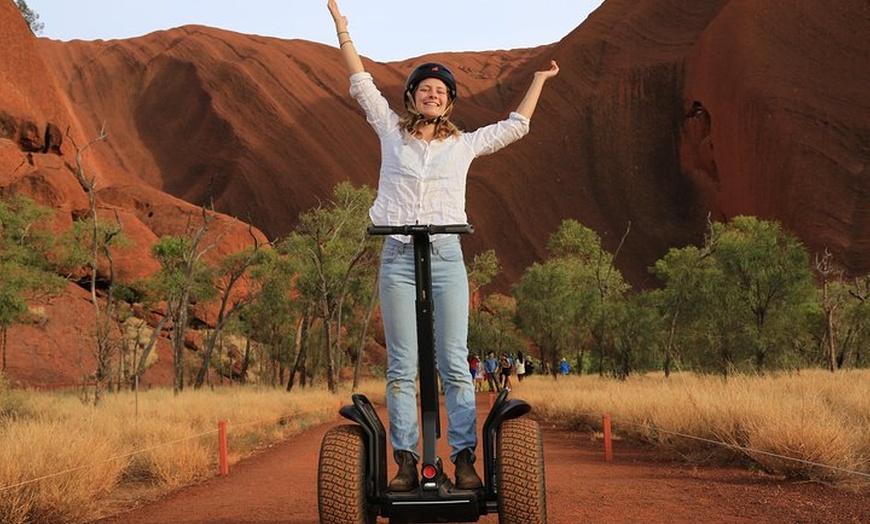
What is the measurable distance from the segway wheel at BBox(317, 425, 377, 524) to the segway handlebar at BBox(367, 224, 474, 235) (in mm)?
1099

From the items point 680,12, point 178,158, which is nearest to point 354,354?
point 178,158

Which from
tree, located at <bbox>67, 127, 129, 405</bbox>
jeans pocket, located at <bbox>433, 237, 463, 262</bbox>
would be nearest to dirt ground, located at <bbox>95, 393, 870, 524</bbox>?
jeans pocket, located at <bbox>433, 237, 463, 262</bbox>

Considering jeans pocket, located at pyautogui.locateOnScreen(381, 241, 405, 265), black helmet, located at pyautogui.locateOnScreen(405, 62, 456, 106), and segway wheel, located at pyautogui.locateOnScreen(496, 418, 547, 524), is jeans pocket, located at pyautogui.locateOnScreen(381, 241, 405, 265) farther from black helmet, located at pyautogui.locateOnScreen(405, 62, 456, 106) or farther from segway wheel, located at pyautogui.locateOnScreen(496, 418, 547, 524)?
segway wheel, located at pyautogui.locateOnScreen(496, 418, 547, 524)

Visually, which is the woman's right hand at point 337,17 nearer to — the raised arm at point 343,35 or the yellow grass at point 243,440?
the raised arm at point 343,35

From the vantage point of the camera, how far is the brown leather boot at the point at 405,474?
4605 mm

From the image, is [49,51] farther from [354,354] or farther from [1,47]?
[354,354]

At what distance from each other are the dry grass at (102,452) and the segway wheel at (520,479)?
14.6 ft

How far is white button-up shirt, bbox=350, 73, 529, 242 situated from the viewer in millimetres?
4734

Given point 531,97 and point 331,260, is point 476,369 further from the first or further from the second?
point 531,97

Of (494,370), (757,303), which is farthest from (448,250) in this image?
(494,370)

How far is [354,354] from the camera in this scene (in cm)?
5634

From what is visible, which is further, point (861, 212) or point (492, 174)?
point (492, 174)

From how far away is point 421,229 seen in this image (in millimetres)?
4465

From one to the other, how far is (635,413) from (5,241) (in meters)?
26.9
